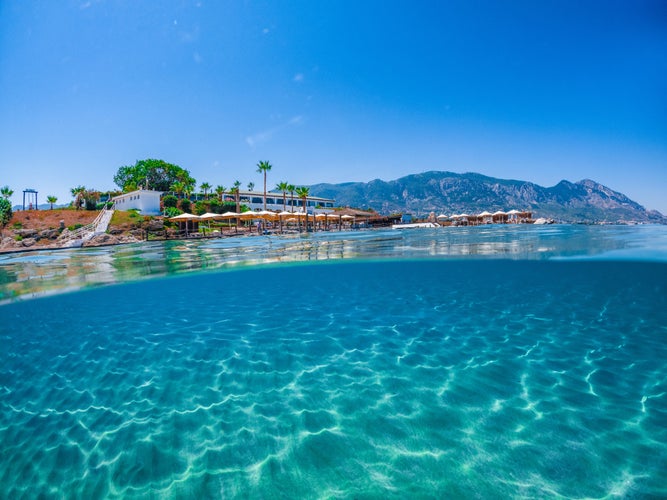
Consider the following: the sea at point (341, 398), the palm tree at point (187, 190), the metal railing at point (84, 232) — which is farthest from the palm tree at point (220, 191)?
the sea at point (341, 398)

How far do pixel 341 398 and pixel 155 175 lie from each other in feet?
270

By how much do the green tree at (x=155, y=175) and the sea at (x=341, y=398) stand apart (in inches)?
2681

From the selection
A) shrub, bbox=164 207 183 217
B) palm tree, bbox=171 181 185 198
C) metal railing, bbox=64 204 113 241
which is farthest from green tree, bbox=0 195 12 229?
palm tree, bbox=171 181 185 198

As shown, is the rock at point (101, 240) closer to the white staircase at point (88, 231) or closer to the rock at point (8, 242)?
the white staircase at point (88, 231)

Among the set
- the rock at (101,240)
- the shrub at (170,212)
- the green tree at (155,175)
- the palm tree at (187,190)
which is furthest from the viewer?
the green tree at (155,175)

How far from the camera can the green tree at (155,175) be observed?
72.1 metres

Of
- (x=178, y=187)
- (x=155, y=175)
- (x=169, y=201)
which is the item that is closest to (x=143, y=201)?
(x=169, y=201)

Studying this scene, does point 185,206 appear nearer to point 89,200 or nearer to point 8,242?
point 89,200

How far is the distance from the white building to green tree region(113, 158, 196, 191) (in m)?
16.0

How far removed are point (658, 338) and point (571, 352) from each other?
9.24 feet

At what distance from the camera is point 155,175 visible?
239ft

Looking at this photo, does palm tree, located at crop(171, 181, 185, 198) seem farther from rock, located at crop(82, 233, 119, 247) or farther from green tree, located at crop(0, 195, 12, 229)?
rock, located at crop(82, 233, 119, 247)

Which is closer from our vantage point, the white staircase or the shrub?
A: the white staircase

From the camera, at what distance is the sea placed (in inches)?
139
